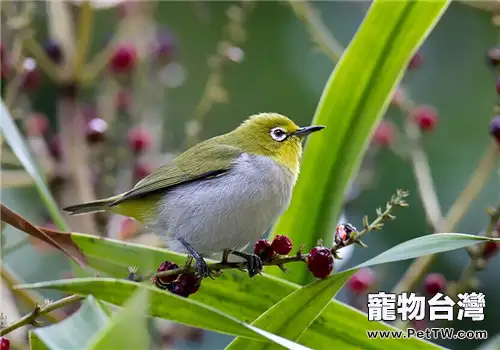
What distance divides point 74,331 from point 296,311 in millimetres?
Answer: 309

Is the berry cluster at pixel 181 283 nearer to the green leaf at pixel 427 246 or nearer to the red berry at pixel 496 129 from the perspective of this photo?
the green leaf at pixel 427 246

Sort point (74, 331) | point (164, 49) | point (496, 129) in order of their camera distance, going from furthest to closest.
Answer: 1. point (164, 49)
2. point (496, 129)
3. point (74, 331)

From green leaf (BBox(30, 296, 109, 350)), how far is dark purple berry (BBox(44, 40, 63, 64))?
105 centimetres

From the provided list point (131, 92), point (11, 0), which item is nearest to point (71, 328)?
point (11, 0)

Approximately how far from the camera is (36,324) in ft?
2.55

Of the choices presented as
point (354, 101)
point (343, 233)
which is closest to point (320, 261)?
point (343, 233)

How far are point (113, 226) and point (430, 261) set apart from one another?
728 mm

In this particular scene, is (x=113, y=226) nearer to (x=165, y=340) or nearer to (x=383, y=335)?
(x=165, y=340)

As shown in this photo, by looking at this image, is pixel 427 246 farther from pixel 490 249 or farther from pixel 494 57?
pixel 494 57

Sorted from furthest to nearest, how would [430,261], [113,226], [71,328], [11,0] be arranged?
[11,0] < [113,226] < [430,261] < [71,328]

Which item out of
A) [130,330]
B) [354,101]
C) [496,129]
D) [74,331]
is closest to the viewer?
[130,330]

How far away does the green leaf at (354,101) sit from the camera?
3.50 feet

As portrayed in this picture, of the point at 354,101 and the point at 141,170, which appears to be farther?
the point at 141,170

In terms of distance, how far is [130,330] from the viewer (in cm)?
53
